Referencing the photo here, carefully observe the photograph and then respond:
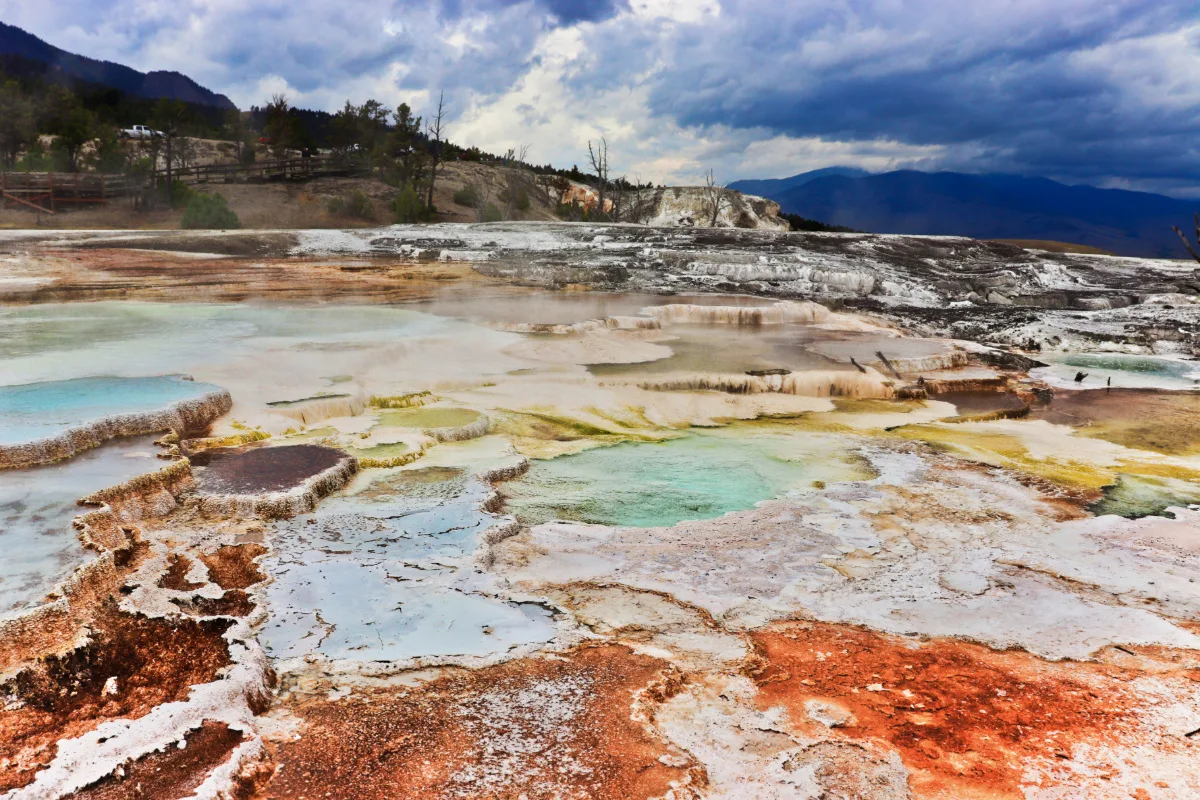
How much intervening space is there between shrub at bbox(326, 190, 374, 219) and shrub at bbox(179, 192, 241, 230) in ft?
13.3

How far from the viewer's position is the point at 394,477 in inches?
186

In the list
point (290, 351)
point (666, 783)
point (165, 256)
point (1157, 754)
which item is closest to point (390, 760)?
point (666, 783)

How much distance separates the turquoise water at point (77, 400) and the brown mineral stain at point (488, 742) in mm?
3119

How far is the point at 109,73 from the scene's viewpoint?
66812mm

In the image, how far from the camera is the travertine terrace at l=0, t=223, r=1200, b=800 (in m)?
2.33

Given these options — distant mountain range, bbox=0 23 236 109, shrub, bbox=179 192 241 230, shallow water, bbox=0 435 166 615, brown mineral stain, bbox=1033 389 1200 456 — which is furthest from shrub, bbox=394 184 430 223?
distant mountain range, bbox=0 23 236 109

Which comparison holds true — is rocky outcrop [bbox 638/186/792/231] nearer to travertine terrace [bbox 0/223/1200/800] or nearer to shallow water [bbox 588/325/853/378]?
Answer: shallow water [bbox 588/325/853/378]

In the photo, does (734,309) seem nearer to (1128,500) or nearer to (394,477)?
(1128,500)

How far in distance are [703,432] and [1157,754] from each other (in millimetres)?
4097

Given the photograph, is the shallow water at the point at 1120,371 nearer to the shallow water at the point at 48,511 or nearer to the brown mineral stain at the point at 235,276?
the brown mineral stain at the point at 235,276

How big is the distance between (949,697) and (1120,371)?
816 cm

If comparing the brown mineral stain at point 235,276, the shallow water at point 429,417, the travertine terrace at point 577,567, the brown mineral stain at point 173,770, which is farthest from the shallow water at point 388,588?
the brown mineral stain at point 235,276

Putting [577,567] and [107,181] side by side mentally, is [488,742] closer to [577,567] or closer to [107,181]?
[577,567]

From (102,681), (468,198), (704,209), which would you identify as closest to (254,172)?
(468,198)
